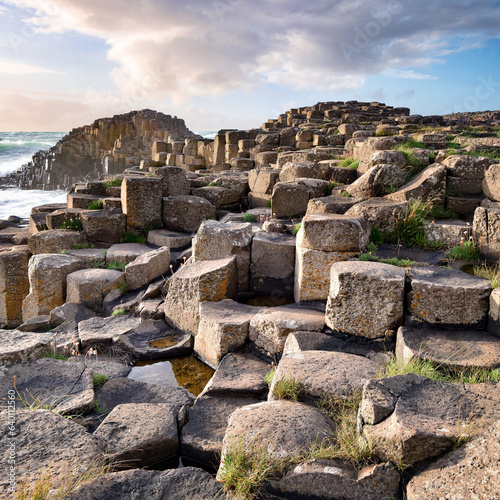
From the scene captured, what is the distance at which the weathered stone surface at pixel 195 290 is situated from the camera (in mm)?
5281

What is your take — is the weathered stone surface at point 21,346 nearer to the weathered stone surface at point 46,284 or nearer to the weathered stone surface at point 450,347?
the weathered stone surface at point 46,284

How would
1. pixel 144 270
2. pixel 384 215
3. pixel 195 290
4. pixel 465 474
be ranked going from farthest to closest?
pixel 144 270
pixel 384 215
pixel 195 290
pixel 465 474

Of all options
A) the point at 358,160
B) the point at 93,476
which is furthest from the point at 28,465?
the point at 358,160

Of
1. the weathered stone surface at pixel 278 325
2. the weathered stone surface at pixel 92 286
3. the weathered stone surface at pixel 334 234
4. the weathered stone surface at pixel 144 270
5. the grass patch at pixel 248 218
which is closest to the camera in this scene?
the weathered stone surface at pixel 278 325

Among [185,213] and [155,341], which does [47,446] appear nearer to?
[155,341]

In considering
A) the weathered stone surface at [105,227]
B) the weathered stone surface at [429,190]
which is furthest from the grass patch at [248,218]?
the weathered stone surface at [105,227]

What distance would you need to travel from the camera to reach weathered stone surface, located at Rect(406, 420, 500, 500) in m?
2.11

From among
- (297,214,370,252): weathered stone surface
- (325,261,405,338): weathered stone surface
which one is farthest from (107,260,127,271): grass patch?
(325,261,405,338): weathered stone surface

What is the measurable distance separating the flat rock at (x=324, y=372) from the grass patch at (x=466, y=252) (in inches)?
86.8

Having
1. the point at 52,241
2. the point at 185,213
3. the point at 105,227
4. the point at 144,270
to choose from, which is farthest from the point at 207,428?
the point at 52,241

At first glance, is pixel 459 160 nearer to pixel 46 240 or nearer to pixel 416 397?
pixel 416 397

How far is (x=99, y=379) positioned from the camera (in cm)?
414

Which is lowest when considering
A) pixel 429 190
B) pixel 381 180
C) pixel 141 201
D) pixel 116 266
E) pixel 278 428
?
pixel 278 428

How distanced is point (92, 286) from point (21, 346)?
2.42m
